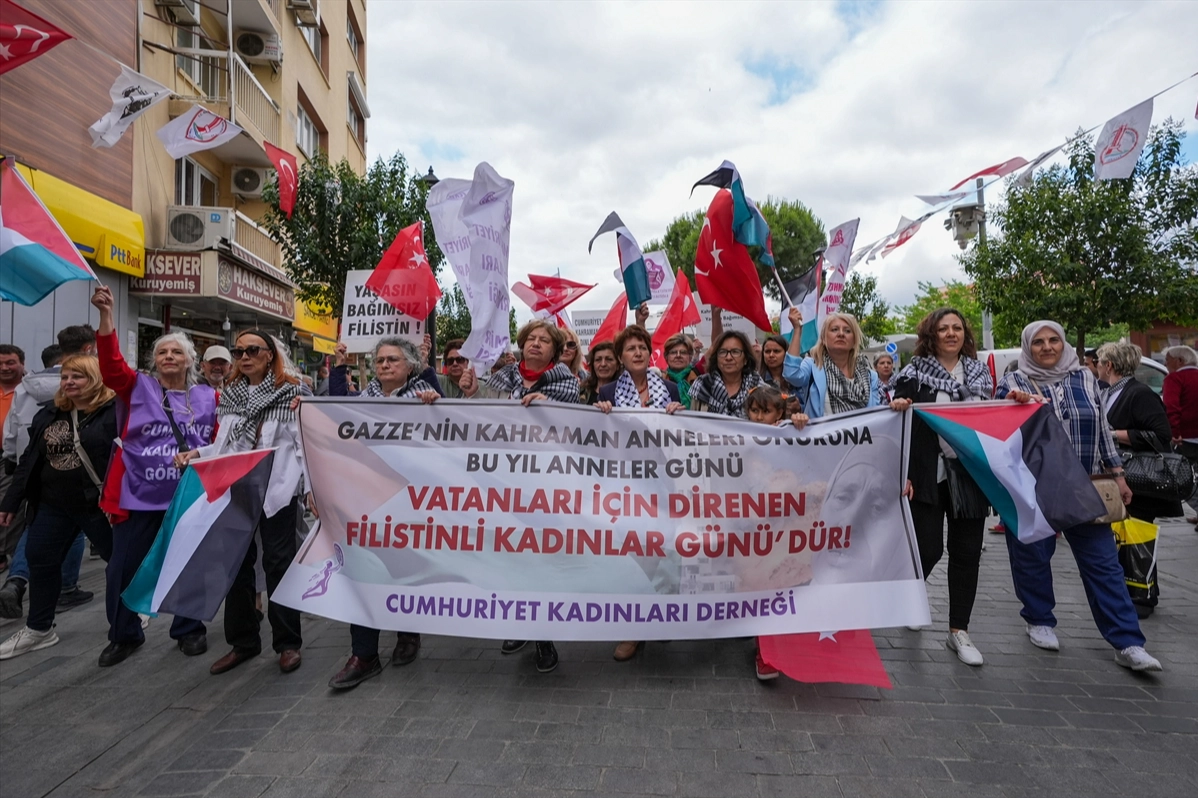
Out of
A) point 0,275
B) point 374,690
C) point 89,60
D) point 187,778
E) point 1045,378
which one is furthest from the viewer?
point 89,60

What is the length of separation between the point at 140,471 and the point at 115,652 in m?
1.09

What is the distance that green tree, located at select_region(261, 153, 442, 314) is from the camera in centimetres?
1242

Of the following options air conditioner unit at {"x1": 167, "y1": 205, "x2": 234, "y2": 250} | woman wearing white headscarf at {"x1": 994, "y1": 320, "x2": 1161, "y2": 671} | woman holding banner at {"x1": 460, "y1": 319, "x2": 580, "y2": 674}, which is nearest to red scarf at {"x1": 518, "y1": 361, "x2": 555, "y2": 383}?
woman holding banner at {"x1": 460, "y1": 319, "x2": 580, "y2": 674}

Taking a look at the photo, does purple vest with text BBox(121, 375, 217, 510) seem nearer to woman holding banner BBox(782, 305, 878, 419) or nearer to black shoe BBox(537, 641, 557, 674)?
black shoe BBox(537, 641, 557, 674)

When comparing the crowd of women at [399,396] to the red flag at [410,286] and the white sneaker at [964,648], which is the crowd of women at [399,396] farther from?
the red flag at [410,286]

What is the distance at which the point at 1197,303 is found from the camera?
36.2 ft

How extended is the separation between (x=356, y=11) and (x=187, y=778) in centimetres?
2986

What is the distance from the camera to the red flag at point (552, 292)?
907 cm

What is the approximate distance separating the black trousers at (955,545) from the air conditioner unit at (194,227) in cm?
1319

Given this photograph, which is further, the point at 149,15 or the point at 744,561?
the point at 149,15

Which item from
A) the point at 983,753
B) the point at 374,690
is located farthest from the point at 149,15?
the point at 983,753

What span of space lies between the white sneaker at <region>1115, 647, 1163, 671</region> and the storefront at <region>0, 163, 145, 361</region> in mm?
10388

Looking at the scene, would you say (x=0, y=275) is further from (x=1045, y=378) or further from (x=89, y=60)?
(x=89, y=60)

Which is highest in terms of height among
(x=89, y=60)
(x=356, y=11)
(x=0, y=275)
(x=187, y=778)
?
(x=356, y=11)
